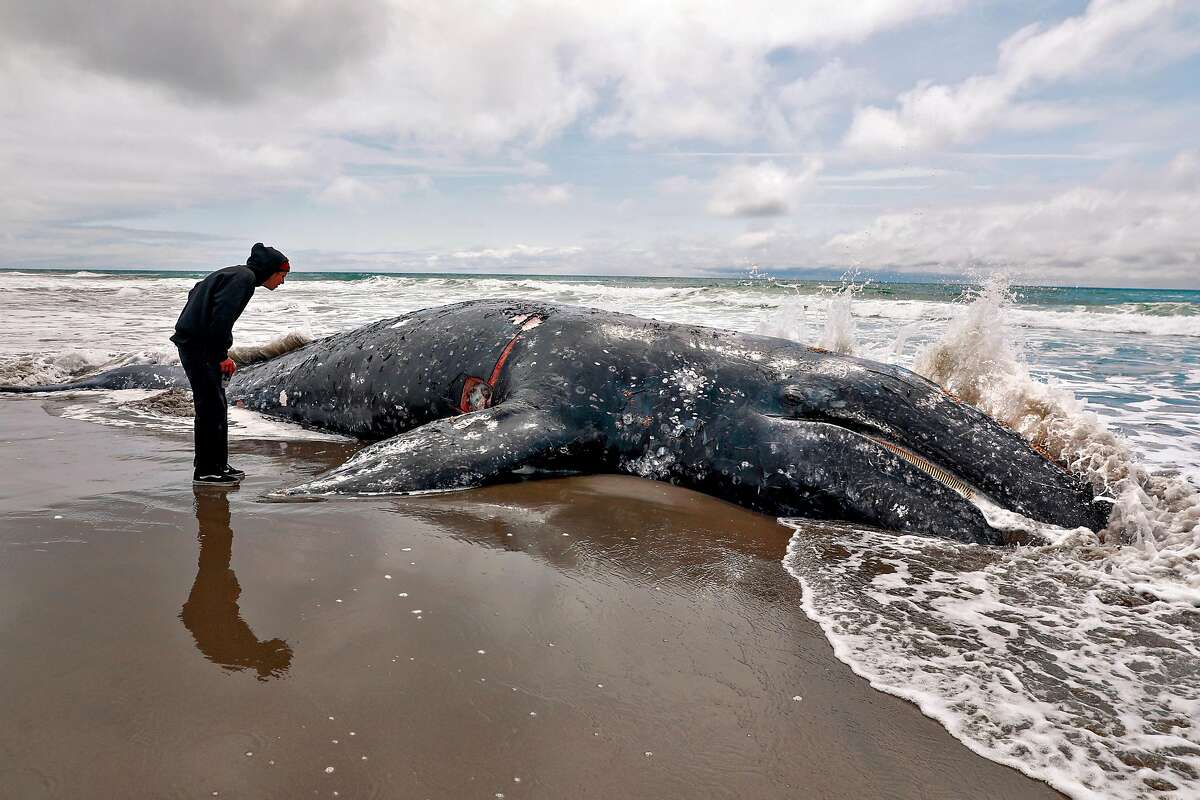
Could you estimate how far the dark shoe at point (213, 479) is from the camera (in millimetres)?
4742

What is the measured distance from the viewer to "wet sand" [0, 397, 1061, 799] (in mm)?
2023

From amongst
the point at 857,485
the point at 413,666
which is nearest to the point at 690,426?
the point at 857,485

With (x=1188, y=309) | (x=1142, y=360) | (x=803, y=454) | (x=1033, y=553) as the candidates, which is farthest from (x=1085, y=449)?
(x=1188, y=309)

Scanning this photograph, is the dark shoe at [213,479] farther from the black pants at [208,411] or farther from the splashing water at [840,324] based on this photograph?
the splashing water at [840,324]

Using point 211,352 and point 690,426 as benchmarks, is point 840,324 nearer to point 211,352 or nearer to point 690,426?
point 690,426

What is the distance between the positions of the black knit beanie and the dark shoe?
1.39m

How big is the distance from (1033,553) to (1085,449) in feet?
5.02

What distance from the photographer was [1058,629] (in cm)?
333

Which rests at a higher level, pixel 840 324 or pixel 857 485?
pixel 840 324

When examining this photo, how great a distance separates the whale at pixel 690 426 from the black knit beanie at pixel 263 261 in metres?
1.44

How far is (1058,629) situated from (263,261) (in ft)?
17.3

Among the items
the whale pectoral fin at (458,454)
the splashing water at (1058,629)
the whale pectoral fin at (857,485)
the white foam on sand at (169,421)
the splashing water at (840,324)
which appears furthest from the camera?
the splashing water at (840,324)

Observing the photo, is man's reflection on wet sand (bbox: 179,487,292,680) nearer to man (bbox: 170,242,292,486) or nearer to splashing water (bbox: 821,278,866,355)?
man (bbox: 170,242,292,486)

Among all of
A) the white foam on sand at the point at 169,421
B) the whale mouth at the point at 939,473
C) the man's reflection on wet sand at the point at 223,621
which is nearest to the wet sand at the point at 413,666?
the man's reflection on wet sand at the point at 223,621
